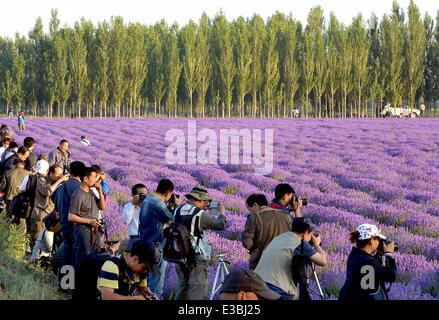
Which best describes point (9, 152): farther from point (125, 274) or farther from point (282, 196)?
point (125, 274)

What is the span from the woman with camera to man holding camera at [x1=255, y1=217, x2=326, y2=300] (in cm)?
46

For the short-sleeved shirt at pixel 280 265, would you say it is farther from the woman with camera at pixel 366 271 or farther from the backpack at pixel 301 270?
the woman with camera at pixel 366 271

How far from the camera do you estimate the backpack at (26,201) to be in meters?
9.30

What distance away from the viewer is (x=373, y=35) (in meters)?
77.6

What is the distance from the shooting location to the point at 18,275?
771cm

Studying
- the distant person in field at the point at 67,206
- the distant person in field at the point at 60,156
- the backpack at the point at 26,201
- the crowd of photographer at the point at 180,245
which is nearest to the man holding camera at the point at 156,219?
the crowd of photographer at the point at 180,245

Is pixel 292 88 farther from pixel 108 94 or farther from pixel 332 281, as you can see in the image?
pixel 332 281

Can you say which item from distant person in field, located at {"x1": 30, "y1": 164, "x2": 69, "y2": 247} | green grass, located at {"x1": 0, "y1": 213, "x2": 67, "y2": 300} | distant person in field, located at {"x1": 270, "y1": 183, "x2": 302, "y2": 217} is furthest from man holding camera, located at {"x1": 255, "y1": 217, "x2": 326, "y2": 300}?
distant person in field, located at {"x1": 30, "y1": 164, "x2": 69, "y2": 247}

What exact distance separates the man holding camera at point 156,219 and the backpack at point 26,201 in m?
2.73

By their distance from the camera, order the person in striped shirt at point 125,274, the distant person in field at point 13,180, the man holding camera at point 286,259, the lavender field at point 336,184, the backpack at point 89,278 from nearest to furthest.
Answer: the person in striped shirt at point 125,274, the backpack at point 89,278, the man holding camera at point 286,259, the lavender field at point 336,184, the distant person in field at point 13,180

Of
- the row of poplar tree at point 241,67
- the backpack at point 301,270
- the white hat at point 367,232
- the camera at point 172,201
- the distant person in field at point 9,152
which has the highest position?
the row of poplar tree at point 241,67

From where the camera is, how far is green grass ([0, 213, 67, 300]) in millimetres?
6520

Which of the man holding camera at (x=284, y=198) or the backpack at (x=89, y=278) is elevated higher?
the man holding camera at (x=284, y=198)
